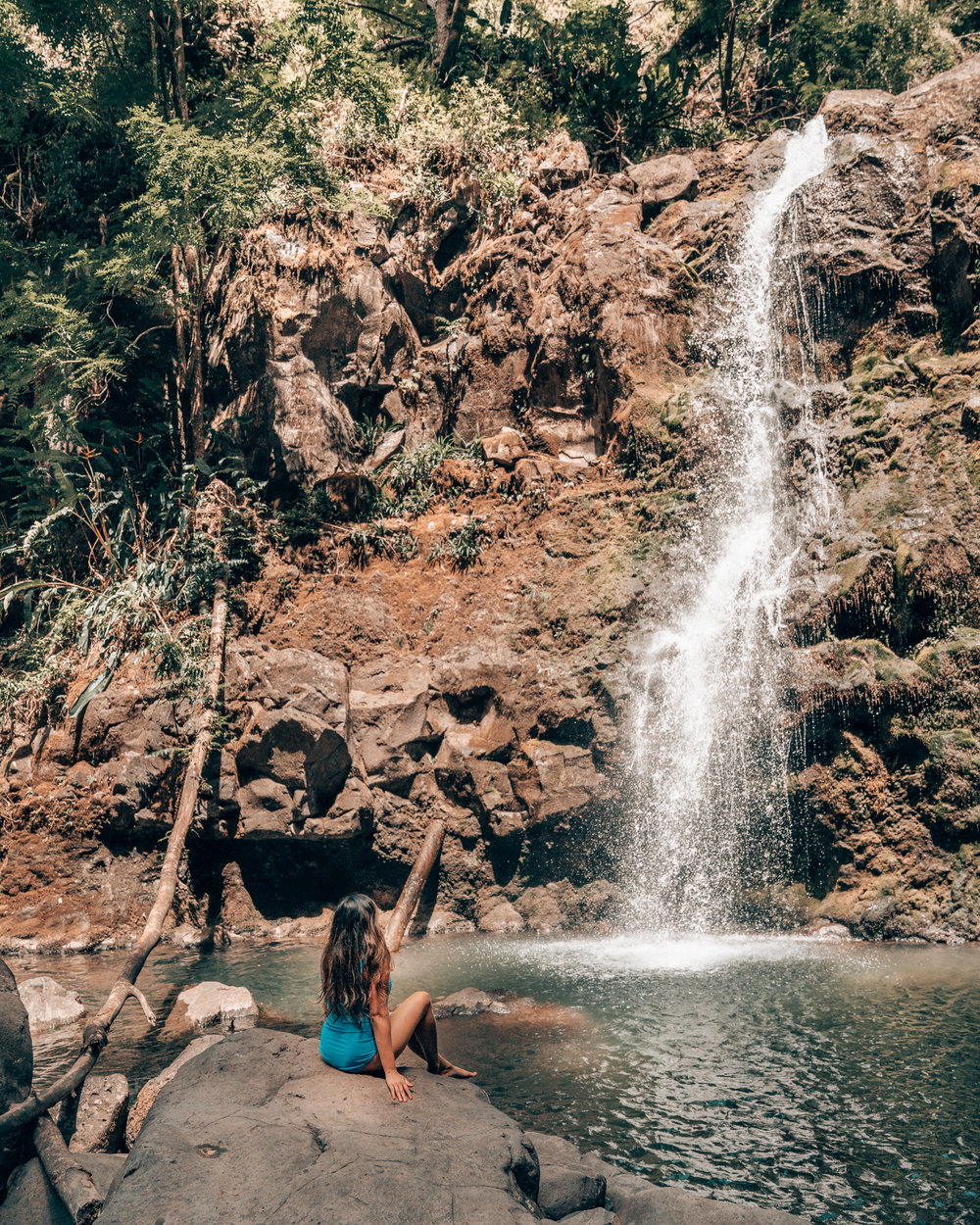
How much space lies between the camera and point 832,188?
1444cm

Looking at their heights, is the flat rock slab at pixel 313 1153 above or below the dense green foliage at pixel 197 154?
below

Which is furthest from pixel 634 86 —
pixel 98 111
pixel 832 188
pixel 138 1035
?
pixel 138 1035

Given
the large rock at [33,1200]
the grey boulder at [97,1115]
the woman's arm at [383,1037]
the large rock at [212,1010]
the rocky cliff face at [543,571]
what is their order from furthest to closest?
the rocky cliff face at [543,571] < the large rock at [212,1010] < the grey boulder at [97,1115] < the woman's arm at [383,1037] < the large rock at [33,1200]

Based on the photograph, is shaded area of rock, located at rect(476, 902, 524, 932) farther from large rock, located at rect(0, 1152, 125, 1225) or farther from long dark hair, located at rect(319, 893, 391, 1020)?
long dark hair, located at rect(319, 893, 391, 1020)

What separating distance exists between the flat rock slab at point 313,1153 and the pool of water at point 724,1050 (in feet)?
5.83

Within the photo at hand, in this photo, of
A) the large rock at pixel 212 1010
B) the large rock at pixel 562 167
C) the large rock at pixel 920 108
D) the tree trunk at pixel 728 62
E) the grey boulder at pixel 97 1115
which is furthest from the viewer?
the tree trunk at pixel 728 62

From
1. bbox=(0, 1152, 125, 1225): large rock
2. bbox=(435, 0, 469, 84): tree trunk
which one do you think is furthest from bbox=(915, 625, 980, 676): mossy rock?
bbox=(435, 0, 469, 84): tree trunk

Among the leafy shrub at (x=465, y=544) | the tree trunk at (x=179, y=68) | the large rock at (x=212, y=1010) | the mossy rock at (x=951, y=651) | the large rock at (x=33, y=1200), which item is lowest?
the large rock at (x=212, y=1010)

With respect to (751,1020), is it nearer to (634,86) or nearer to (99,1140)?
(99,1140)

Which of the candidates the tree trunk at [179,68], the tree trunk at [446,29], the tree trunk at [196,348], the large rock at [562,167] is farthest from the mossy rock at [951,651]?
the tree trunk at [446,29]

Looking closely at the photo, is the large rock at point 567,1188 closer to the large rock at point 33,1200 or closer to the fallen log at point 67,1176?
the large rock at point 33,1200

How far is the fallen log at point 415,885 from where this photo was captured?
34.6 ft

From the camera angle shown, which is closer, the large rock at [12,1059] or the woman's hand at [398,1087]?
the woman's hand at [398,1087]

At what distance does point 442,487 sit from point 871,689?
8.47 meters
